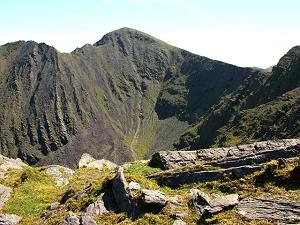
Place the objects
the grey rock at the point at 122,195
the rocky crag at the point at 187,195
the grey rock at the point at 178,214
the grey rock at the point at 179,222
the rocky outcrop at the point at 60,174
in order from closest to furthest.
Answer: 1. the rocky crag at the point at 187,195
2. the grey rock at the point at 179,222
3. the grey rock at the point at 178,214
4. the grey rock at the point at 122,195
5. the rocky outcrop at the point at 60,174

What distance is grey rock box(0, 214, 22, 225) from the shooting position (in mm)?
33969

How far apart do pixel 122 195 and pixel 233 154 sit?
11.4 meters

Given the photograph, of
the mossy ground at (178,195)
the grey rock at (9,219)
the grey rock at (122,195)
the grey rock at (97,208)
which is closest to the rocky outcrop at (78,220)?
the mossy ground at (178,195)

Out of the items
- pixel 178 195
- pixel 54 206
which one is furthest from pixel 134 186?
pixel 54 206

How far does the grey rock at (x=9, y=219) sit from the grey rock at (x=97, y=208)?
6.98 metres

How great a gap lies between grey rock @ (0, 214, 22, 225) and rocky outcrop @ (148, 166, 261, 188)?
1080 centimetres

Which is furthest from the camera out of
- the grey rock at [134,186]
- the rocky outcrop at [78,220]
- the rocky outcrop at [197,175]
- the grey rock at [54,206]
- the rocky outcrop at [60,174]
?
the rocky outcrop at [60,174]

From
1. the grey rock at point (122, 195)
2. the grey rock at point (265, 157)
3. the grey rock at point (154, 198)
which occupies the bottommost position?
the grey rock at point (122, 195)

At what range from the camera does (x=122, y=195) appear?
30875 millimetres

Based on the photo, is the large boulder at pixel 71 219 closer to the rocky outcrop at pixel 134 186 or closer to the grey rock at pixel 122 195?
the grey rock at pixel 122 195

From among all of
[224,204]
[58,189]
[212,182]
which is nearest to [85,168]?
[58,189]

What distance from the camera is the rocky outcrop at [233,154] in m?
34.2

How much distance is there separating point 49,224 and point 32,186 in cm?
1447

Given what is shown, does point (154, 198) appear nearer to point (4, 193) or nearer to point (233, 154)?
point (233, 154)
